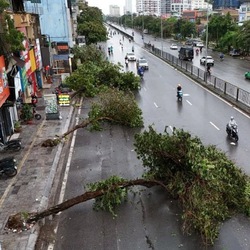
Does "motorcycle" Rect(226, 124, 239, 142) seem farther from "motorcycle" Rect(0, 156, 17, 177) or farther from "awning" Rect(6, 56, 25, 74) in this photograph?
"awning" Rect(6, 56, 25, 74)

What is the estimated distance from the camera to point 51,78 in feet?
124

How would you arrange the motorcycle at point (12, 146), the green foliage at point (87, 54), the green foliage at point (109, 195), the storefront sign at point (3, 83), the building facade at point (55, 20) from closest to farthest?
the green foliage at point (109, 195)
the storefront sign at point (3, 83)
the motorcycle at point (12, 146)
the green foliage at point (87, 54)
the building facade at point (55, 20)

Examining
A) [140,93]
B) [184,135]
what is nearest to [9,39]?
[184,135]

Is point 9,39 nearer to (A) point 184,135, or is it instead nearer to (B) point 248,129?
(A) point 184,135

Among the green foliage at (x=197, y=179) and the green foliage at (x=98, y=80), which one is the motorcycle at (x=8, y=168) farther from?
the green foliage at (x=98, y=80)

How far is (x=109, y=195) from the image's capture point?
10.9 metres

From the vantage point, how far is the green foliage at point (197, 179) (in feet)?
31.7

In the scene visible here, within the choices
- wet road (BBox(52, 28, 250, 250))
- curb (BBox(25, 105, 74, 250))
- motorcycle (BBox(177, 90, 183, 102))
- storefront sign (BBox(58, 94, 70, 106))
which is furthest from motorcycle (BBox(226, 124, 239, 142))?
storefront sign (BBox(58, 94, 70, 106))

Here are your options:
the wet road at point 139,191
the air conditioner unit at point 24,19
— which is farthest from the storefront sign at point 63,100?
the air conditioner unit at point 24,19

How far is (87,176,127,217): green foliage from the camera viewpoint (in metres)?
10.9

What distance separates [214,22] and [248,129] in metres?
58.2

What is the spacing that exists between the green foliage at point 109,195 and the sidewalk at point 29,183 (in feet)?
6.40

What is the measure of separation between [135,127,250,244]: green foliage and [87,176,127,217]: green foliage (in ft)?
5.26

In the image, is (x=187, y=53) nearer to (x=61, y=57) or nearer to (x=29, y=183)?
(x=61, y=57)
